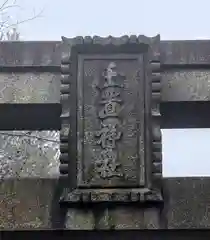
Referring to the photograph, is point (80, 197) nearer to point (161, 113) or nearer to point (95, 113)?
point (95, 113)

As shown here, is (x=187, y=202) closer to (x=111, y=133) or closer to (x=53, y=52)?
(x=111, y=133)

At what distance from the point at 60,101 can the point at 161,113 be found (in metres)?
0.71

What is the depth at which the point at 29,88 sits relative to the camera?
3.91 meters

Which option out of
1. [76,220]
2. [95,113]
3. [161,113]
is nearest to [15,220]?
[76,220]

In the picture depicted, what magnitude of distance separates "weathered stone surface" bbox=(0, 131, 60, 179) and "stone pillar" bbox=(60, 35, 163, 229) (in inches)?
121

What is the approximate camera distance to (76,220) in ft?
11.8

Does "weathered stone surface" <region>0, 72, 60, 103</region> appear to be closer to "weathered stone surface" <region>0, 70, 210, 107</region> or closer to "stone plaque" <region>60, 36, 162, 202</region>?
"weathered stone surface" <region>0, 70, 210, 107</region>

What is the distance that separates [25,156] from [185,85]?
178 inches

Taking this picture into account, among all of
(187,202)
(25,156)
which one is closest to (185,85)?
(187,202)

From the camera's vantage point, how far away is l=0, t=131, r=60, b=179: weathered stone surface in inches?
293

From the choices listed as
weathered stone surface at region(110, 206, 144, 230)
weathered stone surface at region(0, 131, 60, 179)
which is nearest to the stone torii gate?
weathered stone surface at region(110, 206, 144, 230)

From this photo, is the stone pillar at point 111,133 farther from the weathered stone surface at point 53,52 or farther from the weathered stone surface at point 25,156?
the weathered stone surface at point 25,156

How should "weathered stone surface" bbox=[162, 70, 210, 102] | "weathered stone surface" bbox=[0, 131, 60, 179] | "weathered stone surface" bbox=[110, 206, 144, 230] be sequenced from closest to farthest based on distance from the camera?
"weathered stone surface" bbox=[110, 206, 144, 230], "weathered stone surface" bbox=[162, 70, 210, 102], "weathered stone surface" bbox=[0, 131, 60, 179]

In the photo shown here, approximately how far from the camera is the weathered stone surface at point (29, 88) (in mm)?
3877
